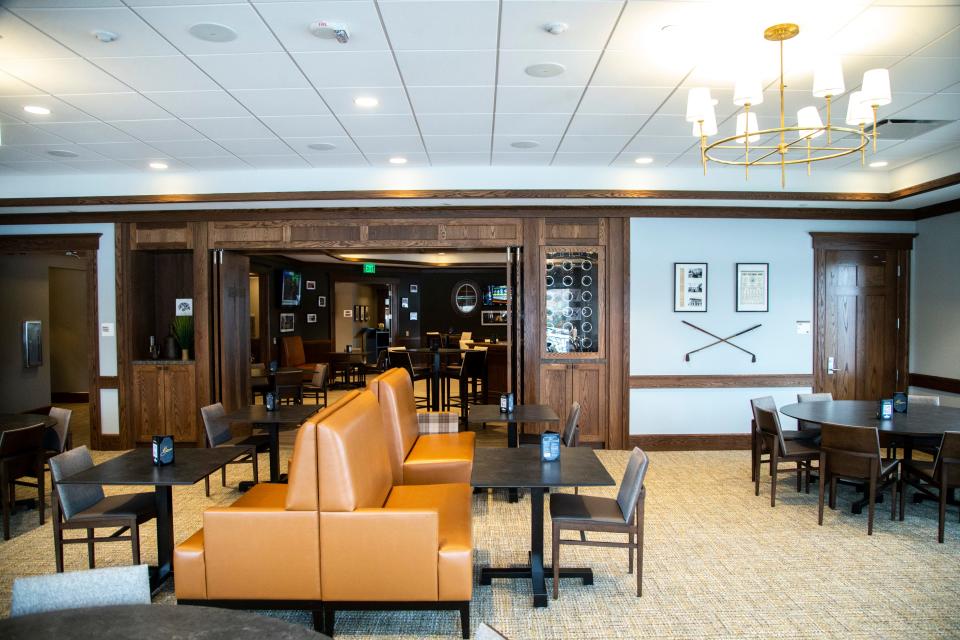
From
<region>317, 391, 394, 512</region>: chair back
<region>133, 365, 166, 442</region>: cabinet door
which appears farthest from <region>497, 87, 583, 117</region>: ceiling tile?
<region>133, 365, 166, 442</region>: cabinet door

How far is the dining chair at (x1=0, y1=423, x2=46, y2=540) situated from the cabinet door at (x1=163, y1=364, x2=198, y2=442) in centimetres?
219

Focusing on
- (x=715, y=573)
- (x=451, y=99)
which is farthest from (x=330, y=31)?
(x=715, y=573)

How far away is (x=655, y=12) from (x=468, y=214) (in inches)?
152

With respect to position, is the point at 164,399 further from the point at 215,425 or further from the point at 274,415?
the point at 274,415

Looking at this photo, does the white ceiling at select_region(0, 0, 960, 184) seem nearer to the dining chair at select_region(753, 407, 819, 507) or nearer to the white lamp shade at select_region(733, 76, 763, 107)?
the white lamp shade at select_region(733, 76, 763, 107)

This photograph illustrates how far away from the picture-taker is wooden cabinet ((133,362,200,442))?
692cm

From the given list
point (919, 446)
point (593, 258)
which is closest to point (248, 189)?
point (593, 258)

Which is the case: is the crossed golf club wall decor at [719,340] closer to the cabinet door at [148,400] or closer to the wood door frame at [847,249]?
the wood door frame at [847,249]

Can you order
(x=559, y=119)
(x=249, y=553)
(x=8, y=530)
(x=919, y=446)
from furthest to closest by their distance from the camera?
(x=919, y=446), (x=559, y=119), (x=8, y=530), (x=249, y=553)

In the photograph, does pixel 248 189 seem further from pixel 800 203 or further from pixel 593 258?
pixel 800 203

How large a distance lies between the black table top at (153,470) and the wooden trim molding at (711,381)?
15.0 feet

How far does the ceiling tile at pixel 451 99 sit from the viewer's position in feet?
13.3

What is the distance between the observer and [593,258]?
6.82 metres

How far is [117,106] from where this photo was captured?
14.1 feet
